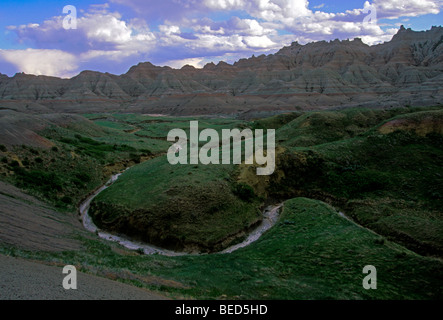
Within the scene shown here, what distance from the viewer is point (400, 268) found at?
61.0 ft

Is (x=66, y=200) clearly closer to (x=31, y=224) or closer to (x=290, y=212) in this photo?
(x=31, y=224)

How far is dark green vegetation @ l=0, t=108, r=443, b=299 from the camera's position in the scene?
17656 mm

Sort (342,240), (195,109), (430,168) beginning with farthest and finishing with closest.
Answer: (195,109), (430,168), (342,240)

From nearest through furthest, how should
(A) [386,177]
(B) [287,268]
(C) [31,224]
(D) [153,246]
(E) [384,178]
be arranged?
(B) [287,268]
(C) [31,224]
(D) [153,246]
(E) [384,178]
(A) [386,177]

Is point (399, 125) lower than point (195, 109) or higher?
lower

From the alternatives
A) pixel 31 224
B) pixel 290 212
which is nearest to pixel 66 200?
pixel 31 224

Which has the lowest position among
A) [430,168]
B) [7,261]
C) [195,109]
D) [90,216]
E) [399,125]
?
[90,216]

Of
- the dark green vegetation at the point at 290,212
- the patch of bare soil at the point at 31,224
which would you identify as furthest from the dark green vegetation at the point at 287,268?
the patch of bare soil at the point at 31,224

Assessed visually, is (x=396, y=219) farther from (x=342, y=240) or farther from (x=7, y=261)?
(x=7, y=261)

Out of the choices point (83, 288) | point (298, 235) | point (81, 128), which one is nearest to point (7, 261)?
point (83, 288)

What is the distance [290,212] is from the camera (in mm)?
32062

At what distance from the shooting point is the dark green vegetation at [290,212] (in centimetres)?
1766

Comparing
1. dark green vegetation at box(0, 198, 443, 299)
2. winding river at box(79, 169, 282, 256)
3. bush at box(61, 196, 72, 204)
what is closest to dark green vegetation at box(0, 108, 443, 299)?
dark green vegetation at box(0, 198, 443, 299)
